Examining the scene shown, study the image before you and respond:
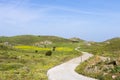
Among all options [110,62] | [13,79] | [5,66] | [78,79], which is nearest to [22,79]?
[13,79]

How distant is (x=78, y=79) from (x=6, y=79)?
9404 mm

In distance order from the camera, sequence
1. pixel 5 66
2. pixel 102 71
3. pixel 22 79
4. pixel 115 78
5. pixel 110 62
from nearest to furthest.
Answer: pixel 115 78
pixel 22 79
pixel 102 71
pixel 110 62
pixel 5 66

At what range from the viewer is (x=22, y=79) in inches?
1535

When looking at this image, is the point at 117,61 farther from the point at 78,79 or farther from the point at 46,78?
the point at 46,78

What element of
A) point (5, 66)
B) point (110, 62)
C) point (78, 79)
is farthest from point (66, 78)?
point (5, 66)

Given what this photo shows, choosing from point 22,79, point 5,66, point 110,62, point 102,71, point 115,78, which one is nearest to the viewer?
point 115,78

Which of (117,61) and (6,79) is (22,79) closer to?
(6,79)

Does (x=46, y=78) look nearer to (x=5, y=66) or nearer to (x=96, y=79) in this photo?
(x=96, y=79)

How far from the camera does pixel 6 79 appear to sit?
1550 inches

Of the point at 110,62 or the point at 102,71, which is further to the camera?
the point at 110,62

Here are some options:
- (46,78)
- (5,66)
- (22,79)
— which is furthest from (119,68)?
(5,66)

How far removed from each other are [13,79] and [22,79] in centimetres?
117

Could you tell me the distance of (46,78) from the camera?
41.2m

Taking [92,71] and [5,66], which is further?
[5,66]
